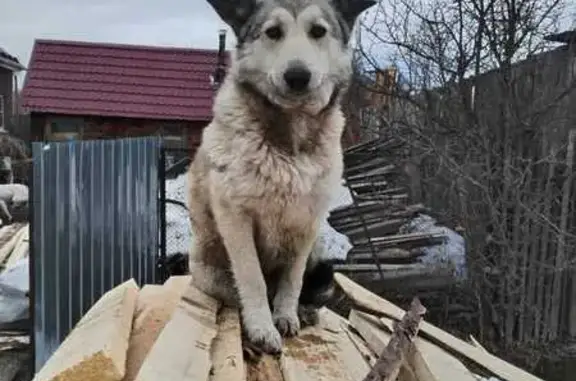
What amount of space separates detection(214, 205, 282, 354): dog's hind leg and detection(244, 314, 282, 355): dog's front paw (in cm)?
4

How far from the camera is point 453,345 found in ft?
7.62

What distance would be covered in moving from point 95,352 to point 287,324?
1.04 m

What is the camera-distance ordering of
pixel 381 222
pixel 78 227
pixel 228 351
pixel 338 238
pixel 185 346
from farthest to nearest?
pixel 381 222
pixel 338 238
pixel 78 227
pixel 228 351
pixel 185 346

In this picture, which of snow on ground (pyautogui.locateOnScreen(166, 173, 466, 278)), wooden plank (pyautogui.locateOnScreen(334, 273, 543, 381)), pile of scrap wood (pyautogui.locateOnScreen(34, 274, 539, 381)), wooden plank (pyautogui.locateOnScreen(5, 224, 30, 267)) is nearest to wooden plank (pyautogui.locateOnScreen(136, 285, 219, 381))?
pile of scrap wood (pyautogui.locateOnScreen(34, 274, 539, 381))

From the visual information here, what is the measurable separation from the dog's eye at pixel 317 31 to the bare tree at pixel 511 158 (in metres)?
4.45

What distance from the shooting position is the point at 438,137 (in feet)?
23.3

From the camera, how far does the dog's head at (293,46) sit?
2.30 m

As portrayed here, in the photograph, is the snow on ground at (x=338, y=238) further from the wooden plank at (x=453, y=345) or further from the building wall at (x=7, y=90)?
the building wall at (x=7, y=90)

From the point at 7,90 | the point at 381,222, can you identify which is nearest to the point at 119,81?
the point at 381,222

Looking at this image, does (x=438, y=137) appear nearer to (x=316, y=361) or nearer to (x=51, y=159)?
(x=51, y=159)

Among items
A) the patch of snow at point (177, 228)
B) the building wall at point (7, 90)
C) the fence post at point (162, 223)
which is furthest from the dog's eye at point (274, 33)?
the building wall at point (7, 90)

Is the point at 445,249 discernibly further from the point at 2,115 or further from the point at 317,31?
the point at 2,115

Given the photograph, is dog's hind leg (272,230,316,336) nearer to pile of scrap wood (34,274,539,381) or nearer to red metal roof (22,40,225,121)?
pile of scrap wood (34,274,539,381)

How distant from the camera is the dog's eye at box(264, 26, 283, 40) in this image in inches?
93.1
